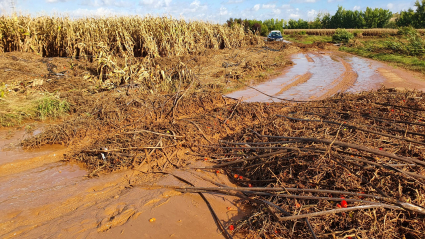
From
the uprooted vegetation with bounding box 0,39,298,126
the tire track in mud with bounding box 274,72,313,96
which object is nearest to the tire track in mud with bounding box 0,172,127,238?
the uprooted vegetation with bounding box 0,39,298,126

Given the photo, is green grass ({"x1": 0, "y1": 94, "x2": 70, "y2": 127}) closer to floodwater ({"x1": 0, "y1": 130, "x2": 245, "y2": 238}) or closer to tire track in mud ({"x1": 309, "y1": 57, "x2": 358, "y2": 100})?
floodwater ({"x1": 0, "y1": 130, "x2": 245, "y2": 238})

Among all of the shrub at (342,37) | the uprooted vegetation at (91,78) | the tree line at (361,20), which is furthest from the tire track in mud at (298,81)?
the tree line at (361,20)

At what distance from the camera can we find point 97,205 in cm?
353

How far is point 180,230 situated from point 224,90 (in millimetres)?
6664

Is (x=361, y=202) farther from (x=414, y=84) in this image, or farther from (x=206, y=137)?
(x=414, y=84)

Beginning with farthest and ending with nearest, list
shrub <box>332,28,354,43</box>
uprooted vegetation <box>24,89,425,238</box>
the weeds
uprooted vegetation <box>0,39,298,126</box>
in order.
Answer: shrub <box>332,28,354,43</box> → uprooted vegetation <box>0,39,298,126</box> → the weeds → uprooted vegetation <box>24,89,425,238</box>

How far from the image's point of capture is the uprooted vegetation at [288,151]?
2.94 m

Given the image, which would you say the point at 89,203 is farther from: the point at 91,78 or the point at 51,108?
the point at 91,78

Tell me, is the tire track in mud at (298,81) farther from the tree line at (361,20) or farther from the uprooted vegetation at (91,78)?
the tree line at (361,20)

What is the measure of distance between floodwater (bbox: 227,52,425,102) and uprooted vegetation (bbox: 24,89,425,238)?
1511 millimetres

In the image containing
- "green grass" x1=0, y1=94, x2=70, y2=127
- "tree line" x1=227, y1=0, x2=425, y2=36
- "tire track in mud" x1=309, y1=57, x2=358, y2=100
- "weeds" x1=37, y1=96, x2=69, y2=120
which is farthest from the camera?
"tree line" x1=227, y1=0, x2=425, y2=36

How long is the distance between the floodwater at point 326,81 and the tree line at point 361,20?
19.3 meters

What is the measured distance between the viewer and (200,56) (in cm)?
1329

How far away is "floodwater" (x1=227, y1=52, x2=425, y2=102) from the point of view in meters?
8.84
